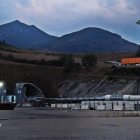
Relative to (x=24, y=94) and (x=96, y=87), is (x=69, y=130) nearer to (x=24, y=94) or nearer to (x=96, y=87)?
(x=24, y=94)

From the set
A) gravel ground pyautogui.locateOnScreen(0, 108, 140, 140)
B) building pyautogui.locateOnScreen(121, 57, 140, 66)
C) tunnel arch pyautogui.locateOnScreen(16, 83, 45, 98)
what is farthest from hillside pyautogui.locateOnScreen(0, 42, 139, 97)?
gravel ground pyautogui.locateOnScreen(0, 108, 140, 140)

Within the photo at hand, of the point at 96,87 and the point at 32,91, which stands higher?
the point at 96,87

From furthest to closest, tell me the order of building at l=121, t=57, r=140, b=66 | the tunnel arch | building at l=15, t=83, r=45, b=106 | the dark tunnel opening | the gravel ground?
1. building at l=121, t=57, r=140, b=66
2. the dark tunnel opening
3. the tunnel arch
4. building at l=15, t=83, r=45, b=106
5. the gravel ground

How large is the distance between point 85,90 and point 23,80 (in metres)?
22.7

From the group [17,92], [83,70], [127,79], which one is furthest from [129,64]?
[17,92]

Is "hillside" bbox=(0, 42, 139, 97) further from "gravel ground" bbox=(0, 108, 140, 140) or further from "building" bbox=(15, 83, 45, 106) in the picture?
"gravel ground" bbox=(0, 108, 140, 140)

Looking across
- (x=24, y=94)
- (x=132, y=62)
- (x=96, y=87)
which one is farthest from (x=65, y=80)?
(x=132, y=62)

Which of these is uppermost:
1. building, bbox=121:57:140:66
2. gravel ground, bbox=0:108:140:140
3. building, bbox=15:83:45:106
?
building, bbox=121:57:140:66

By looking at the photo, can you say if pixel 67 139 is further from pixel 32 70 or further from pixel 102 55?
pixel 102 55

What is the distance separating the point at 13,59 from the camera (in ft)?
479

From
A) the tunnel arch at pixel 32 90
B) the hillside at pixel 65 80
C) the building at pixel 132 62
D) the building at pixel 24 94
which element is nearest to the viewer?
the building at pixel 24 94

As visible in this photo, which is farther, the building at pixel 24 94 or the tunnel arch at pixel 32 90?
the tunnel arch at pixel 32 90

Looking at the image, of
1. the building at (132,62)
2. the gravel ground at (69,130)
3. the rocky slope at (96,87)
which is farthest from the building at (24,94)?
the gravel ground at (69,130)

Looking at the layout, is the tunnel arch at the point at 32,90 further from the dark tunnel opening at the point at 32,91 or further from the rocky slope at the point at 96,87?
the rocky slope at the point at 96,87
